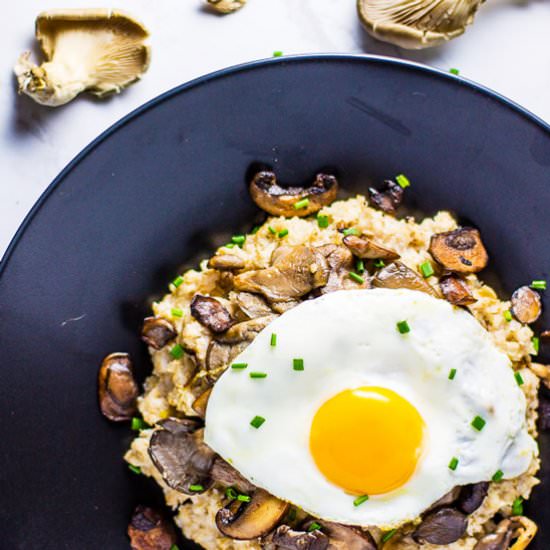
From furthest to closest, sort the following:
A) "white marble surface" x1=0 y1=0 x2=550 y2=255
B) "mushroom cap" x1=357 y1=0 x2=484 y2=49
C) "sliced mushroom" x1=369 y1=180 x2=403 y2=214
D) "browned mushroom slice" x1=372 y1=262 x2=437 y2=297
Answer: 1. "white marble surface" x1=0 y1=0 x2=550 y2=255
2. "mushroom cap" x1=357 y1=0 x2=484 y2=49
3. "sliced mushroom" x1=369 y1=180 x2=403 y2=214
4. "browned mushroom slice" x1=372 y1=262 x2=437 y2=297

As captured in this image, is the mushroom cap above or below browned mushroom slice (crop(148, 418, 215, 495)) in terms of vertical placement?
→ above

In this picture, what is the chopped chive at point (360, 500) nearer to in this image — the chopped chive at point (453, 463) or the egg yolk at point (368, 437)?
the egg yolk at point (368, 437)

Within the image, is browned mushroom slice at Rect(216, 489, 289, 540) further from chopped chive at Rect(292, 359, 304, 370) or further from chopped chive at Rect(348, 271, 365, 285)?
chopped chive at Rect(348, 271, 365, 285)

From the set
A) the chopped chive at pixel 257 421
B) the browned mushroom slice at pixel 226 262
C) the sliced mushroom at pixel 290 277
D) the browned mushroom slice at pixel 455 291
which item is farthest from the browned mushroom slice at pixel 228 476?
the browned mushroom slice at pixel 455 291

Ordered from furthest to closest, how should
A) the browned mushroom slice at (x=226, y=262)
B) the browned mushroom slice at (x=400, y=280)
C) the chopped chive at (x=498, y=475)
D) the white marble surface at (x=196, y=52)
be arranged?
the white marble surface at (x=196, y=52) < the browned mushroom slice at (x=226, y=262) < the browned mushroom slice at (x=400, y=280) < the chopped chive at (x=498, y=475)

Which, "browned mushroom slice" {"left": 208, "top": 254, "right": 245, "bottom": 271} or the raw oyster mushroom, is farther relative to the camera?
the raw oyster mushroom

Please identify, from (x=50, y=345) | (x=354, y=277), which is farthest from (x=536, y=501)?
(x=50, y=345)

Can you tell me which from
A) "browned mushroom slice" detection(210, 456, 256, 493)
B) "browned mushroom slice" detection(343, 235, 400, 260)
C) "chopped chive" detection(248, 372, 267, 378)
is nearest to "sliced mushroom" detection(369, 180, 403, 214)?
"browned mushroom slice" detection(343, 235, 400, 260)
